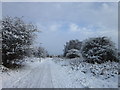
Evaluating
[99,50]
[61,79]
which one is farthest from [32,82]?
[99,50]

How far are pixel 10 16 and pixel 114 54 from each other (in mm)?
12600

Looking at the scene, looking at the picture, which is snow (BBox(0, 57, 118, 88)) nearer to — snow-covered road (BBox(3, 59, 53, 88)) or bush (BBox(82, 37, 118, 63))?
snow-covered road (BBox(3, 59, 53, 88))

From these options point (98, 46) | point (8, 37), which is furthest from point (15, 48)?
point (98, 46)

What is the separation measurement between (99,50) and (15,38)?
963cm

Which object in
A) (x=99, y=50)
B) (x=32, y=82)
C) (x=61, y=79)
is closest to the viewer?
(x=32, y=82)

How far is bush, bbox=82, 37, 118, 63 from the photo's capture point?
17.7 metres

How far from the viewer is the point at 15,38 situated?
47.9ft

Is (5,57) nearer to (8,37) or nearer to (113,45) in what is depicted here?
(8,37)

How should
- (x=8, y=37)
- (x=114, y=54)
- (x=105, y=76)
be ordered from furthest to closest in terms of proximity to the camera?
(x=114, y=54), (x=8, y=37), (x=105, y=76)

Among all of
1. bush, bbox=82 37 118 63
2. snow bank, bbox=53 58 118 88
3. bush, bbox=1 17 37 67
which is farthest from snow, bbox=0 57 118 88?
bush, bbox=82 37 118 63

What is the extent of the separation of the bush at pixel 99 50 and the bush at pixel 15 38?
7.48 m

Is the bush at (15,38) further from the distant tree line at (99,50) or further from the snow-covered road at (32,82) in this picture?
the distant tree line at (99,50)

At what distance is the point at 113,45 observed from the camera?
18406mm

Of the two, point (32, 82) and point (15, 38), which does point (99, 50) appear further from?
point (32, 82)
